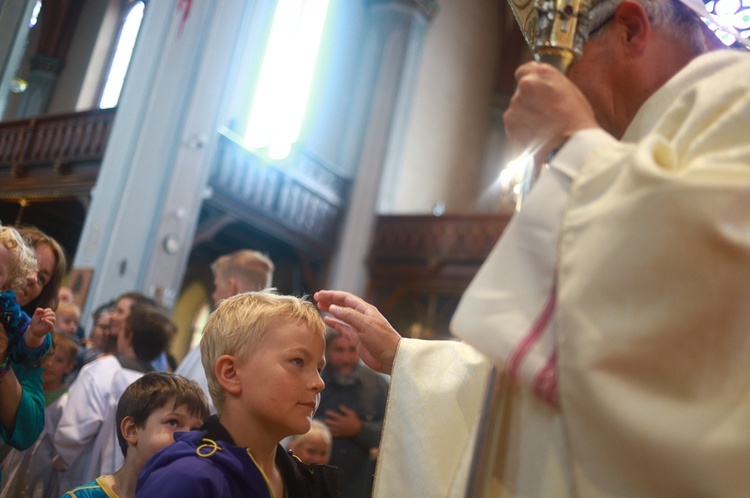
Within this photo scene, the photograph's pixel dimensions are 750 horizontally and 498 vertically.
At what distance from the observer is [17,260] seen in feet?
7.84

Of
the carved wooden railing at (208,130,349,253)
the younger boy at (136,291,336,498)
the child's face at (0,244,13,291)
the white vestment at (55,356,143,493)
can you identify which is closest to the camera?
the younger boy at (136,291,336,498)

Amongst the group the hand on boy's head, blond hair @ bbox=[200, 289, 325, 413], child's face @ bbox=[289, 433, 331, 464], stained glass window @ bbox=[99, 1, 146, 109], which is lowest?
child's face @ bbox=[289, 433, 331, 464]

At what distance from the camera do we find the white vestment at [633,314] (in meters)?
1.19

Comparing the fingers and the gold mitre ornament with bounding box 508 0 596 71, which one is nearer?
the gold mitre ornament with bounding box 508 0 596 71

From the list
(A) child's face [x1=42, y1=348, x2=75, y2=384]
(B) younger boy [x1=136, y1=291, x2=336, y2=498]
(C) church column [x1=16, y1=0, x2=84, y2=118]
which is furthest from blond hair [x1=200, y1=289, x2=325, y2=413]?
(C) church column [x1=16, y1=0, x2=84, y2=118]

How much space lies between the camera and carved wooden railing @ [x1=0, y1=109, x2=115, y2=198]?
32.6 ft

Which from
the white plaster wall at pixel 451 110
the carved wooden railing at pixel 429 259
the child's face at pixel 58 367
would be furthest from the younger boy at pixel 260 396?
the white plaster wall at pixel 451 110

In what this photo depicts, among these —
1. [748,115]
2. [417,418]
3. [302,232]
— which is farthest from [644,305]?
[302,232]

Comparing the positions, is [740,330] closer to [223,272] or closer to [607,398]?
[607,398]

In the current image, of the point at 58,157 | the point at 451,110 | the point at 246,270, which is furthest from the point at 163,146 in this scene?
the point at 451,110

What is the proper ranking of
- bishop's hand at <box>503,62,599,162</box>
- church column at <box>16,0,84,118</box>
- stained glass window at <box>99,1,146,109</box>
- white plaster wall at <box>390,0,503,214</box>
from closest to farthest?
bishop's hand at <box>503,62,599,162</box> < church column at <box>16,0,84,118</box> < stained glass window at <box>99,1,146,109</box> < white plaster wall at <box>390,0,503,214</box>

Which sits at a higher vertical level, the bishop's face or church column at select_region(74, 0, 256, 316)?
church column at select_region(74, 0, 256, 316)

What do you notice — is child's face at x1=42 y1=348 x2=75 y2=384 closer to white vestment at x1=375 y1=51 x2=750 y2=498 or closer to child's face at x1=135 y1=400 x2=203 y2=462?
child's face at x1=135 y1=400 x2=203 y2=462

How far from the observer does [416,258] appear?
1269 centimetres
